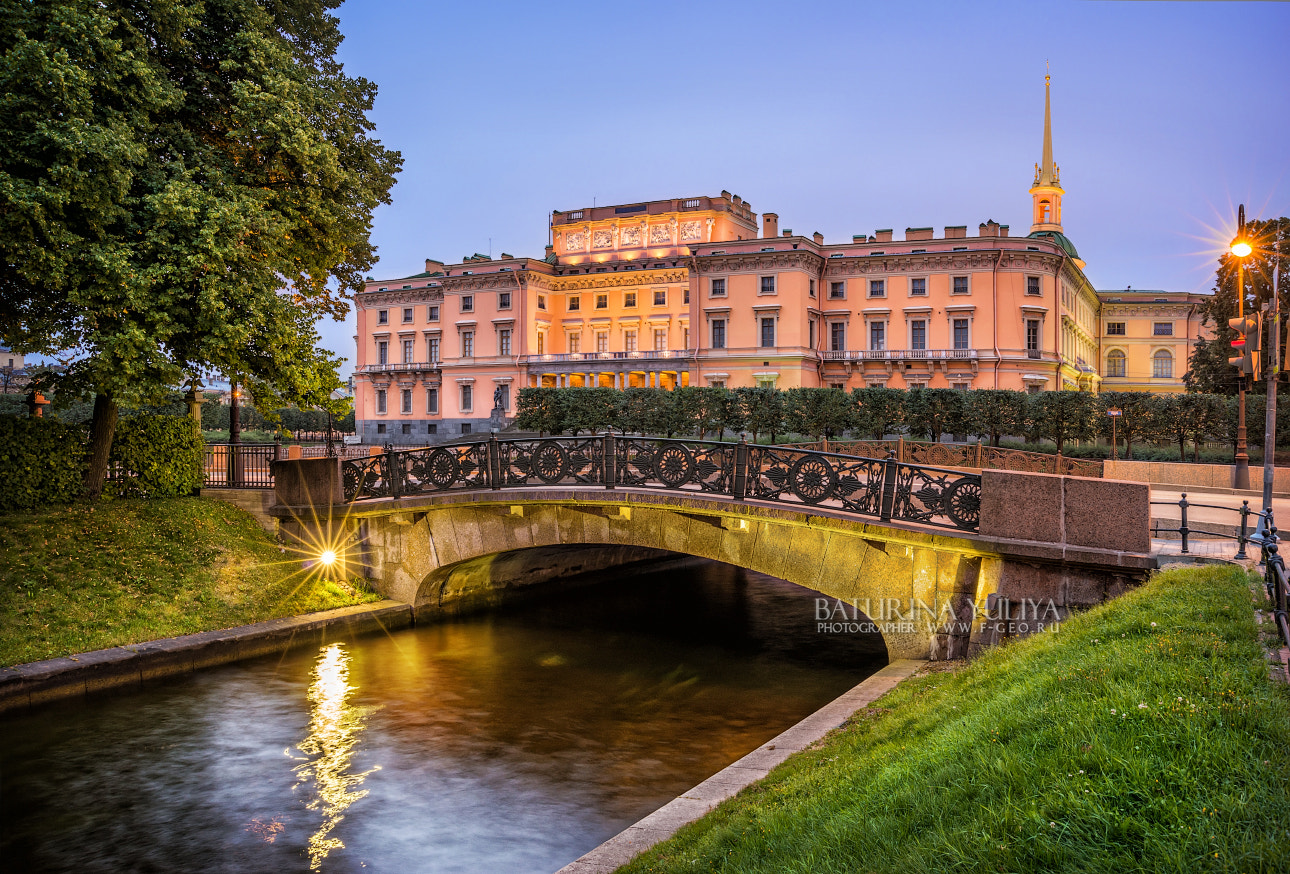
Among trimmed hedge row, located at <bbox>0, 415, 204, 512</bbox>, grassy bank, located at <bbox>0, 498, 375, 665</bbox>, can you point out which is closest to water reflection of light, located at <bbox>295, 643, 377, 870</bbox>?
grassy bank, located at <bbox>0, 498, 375, 665</bbox>

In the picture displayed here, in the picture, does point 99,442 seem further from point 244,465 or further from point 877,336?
point 877,336

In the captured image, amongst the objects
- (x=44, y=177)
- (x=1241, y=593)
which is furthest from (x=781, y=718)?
(x=44, y=177)

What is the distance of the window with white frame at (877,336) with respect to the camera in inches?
2461

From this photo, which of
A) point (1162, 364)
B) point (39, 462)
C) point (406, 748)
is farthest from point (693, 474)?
point (1162, 364)

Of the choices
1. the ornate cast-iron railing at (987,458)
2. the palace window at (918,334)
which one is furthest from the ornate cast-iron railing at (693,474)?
the palace window at (918,334)

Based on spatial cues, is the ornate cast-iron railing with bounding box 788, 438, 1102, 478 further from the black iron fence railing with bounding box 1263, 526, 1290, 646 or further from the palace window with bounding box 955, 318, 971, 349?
the palace window with bounding box 955, 318, 971, 349

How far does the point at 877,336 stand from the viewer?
62875 mm

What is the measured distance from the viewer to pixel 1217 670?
17.8 ft

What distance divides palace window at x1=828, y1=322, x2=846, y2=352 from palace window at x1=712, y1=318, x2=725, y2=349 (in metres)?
8.15

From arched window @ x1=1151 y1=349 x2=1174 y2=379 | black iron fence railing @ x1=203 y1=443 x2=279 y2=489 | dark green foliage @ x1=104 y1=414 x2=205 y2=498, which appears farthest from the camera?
arched window @ x1=1151 y1=349 x2=1174 y2=379

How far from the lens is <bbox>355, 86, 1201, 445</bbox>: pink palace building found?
59.1m

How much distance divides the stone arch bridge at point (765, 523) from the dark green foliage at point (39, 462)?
3.72 meters

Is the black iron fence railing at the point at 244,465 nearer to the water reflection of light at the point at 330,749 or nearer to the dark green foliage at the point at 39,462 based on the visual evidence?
the dark green foliage at the point at 39,462

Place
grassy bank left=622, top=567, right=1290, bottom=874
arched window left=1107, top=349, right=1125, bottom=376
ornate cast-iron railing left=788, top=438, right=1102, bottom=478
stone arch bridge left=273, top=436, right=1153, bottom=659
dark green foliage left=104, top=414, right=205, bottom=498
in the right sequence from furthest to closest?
arched window left=1107, top=349, right=1125, bottom=376 → ornate cast-iron railing left=788, top=438, right=1102, bottom=478 → dark green foliage left=104, top=414, right=205, bottom=498 → stone arch bridge left=273, top=436, right=1153, bottom=659 → grassy bank left=622, top=567, right=1290, bottom=874
